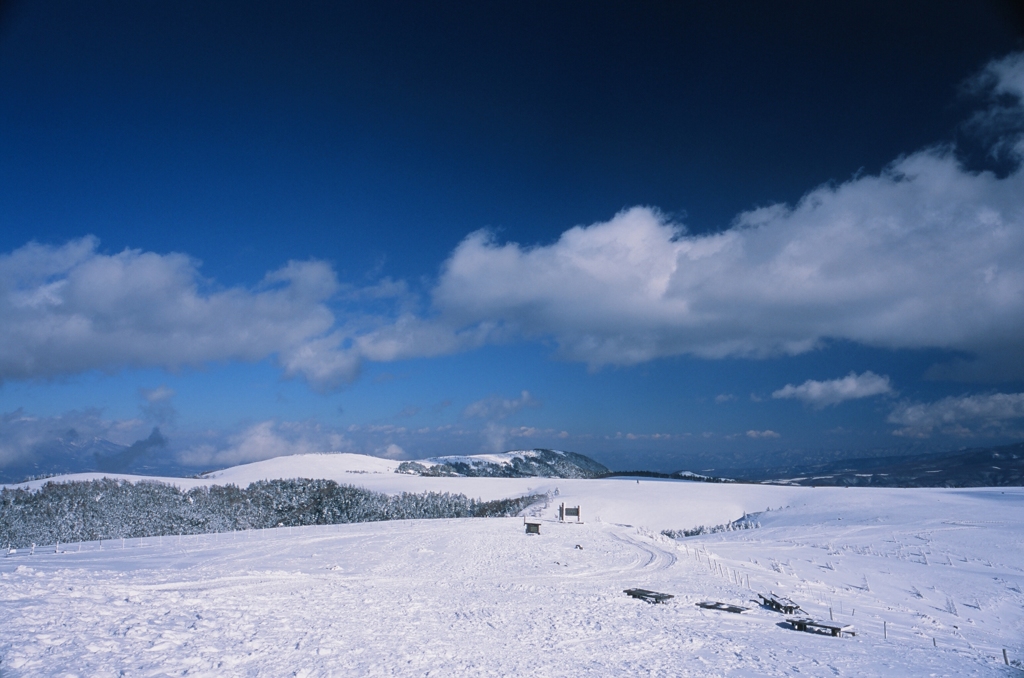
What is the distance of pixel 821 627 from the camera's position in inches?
699

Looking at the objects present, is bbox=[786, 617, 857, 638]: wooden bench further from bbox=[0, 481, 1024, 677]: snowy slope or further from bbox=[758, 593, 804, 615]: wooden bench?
bbox=[758, 593, 804, 615]: wooden bench

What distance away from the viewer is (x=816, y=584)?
27.6m

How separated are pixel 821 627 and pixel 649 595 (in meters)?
6.41

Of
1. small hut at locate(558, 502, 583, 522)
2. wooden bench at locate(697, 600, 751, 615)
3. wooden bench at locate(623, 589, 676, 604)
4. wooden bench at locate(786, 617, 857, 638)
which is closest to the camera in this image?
wooden bench at locate(786, 617, 857, 638)

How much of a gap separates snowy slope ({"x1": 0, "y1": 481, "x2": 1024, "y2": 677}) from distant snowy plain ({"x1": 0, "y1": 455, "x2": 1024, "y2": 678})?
0.10 m

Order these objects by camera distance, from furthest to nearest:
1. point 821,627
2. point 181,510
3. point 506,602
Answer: point 181,510 < point 506,602 < point 821,627

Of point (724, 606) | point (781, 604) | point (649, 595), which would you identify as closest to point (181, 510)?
point (649, 595)

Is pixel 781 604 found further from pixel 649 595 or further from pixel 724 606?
pixel 649 595

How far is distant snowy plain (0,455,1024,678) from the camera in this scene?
43.4ft


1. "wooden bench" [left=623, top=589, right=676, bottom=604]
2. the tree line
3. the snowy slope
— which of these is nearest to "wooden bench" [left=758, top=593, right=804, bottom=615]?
the snowy slope

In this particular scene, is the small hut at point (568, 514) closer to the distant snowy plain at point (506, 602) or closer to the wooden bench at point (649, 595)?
the distant snowy plain at point (506, 602)

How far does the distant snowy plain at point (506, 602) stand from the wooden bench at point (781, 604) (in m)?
0.67

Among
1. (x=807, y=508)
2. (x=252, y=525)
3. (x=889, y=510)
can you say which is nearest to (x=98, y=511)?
(x=252, y=525)

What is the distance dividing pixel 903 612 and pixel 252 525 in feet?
249
